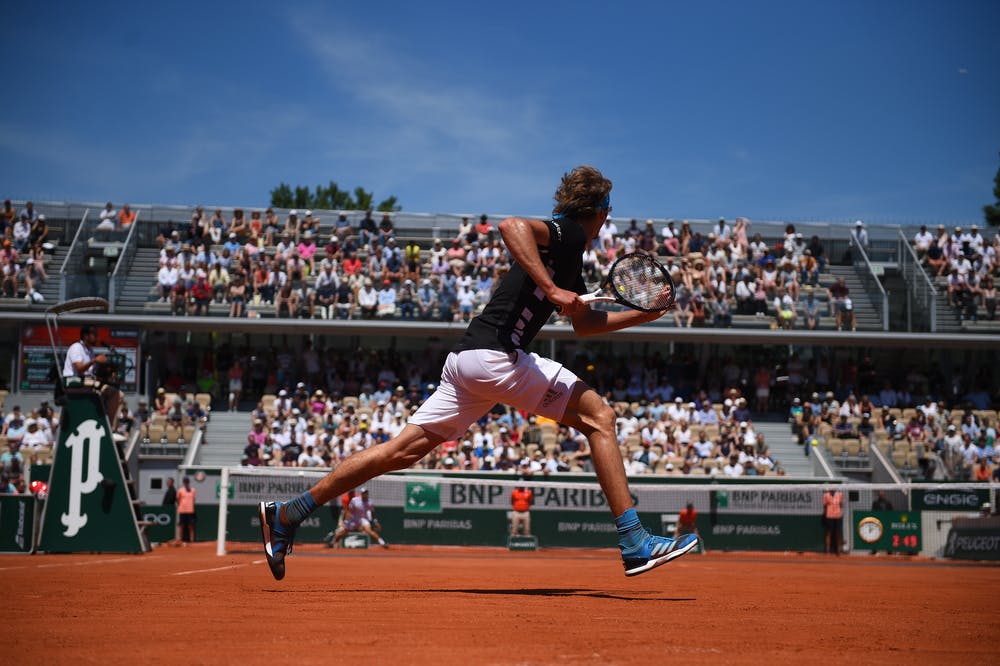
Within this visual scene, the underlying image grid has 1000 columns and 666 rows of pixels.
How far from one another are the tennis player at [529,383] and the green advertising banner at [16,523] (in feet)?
36.0

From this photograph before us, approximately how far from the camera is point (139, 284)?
91.2 ft

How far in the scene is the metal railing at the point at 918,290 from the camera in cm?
2892

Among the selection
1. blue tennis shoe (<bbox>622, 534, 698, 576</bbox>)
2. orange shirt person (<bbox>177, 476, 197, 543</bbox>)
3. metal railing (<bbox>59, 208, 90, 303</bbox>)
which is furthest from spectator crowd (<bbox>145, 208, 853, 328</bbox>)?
blue tennis shoe (<bbox>622, 534, 698, 576</bbox>)

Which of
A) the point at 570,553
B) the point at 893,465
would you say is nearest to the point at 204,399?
the point at 570,553

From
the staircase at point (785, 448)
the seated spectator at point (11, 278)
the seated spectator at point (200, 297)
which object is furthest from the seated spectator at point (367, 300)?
the staircase at point (785, 448)

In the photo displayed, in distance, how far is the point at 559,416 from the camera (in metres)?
5.96

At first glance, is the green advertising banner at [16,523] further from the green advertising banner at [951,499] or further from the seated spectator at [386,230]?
the green advertising banner at [951,499]

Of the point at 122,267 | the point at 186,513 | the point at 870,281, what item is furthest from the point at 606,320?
the point at 870,281

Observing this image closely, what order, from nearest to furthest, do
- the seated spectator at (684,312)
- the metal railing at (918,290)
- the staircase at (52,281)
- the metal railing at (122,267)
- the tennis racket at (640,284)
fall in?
the tennis racket at (640,284), the staircase at (52,281), the metal railing at (122,267), the seated spectator at (684,312), the metal railing at (918,290)

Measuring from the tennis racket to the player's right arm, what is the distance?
57cm

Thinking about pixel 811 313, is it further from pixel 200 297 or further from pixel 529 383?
pixel 529 383

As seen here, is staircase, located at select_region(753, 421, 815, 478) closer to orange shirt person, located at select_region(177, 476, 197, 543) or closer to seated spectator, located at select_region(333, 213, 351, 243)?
seated spectator, located at select_region(333, 213, 351, 243)

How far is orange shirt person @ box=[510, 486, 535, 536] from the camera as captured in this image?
70.9 ft

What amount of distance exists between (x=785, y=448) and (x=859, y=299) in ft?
18.6
